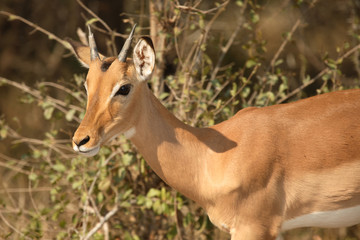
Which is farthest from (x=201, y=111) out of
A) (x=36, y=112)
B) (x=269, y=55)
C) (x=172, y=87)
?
(x=269, y=55)

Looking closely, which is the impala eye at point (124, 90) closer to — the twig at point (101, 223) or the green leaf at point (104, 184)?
the green leaf at point (104, 184)

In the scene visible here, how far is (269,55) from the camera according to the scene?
11.7 meters

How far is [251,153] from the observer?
14.3ft

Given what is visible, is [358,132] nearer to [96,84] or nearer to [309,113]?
[309,113]

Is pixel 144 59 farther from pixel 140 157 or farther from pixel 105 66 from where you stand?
pixel 140 157

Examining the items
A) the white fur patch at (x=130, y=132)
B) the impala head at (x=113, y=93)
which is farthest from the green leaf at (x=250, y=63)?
the white fur patch at (x=130, y=132)

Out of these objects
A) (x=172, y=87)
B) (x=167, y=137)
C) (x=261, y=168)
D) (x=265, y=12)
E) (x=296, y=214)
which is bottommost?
(x=296, y=214)

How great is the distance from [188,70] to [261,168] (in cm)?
172

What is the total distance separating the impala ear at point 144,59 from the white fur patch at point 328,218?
5.16 ft

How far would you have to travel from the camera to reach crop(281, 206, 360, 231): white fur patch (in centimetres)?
450

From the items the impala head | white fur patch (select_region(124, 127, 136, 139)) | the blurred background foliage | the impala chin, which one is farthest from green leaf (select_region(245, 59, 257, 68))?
the impala chin

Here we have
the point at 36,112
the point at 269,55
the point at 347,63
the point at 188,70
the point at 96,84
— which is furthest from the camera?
the point at 347,63

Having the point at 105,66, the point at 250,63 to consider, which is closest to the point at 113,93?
the point at 105,66

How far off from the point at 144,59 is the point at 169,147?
71 cm
